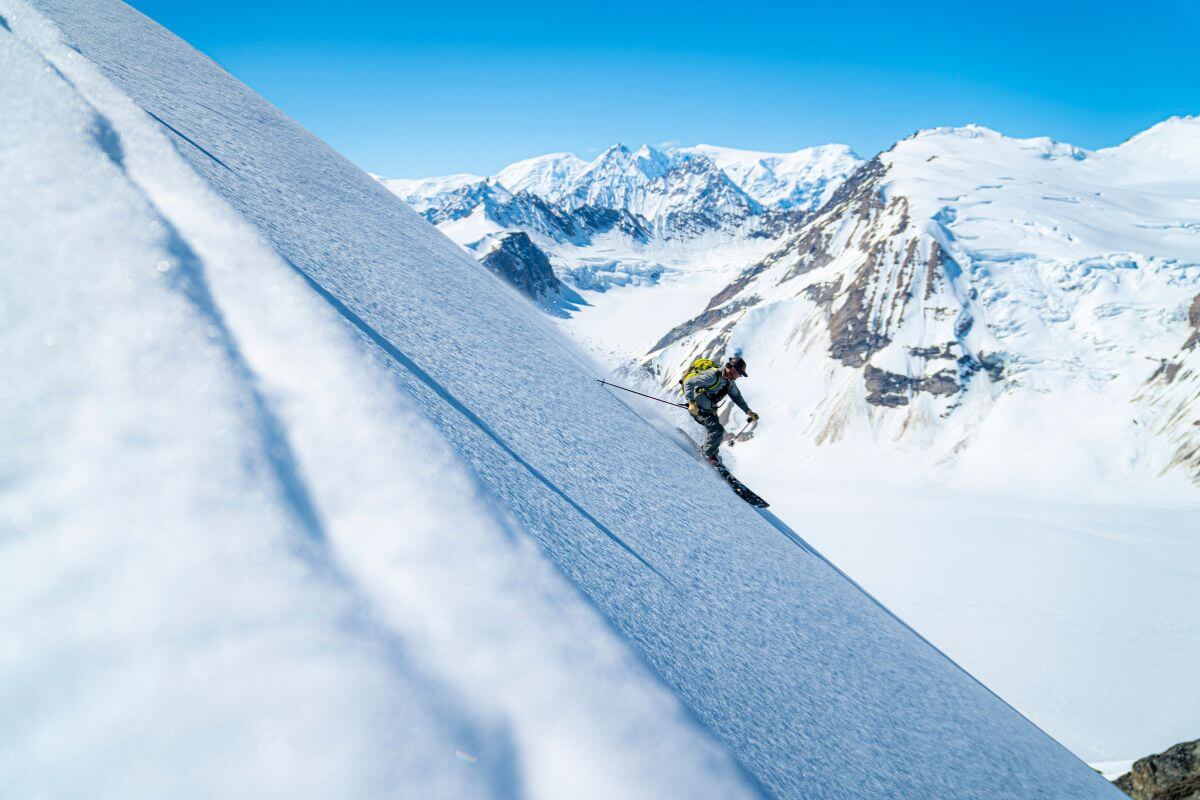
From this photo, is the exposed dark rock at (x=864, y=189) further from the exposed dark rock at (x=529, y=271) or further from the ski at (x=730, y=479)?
the ski at (x=730, y=479)

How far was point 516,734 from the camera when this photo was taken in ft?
4.08

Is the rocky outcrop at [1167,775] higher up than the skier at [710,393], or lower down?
lower down

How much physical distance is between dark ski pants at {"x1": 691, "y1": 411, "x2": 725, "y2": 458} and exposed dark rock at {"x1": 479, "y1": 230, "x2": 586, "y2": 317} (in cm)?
15029

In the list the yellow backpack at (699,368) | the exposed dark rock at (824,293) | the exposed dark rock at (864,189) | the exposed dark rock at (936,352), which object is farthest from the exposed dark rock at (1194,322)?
the yellow backpack at (699,368)

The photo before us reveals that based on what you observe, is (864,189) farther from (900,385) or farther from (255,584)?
(255,584)

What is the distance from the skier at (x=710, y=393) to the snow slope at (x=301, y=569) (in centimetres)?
432

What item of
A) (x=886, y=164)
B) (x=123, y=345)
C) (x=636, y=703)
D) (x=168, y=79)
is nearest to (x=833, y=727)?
(x=636, y=703)

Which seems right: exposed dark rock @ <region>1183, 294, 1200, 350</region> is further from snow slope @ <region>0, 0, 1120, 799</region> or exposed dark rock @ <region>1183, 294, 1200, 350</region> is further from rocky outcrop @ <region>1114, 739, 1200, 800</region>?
snow slope @ <region>0, 0, 1120, 799</region>

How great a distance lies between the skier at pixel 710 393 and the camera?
766 cm

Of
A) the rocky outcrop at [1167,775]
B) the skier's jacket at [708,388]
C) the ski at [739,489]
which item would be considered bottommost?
the rocky outcrop at [1167,775]

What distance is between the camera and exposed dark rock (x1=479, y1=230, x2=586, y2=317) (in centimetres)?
15975

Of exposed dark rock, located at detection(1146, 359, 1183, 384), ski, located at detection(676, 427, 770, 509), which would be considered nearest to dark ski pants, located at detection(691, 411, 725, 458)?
ski, located at detection(676, 427, 770, 509)

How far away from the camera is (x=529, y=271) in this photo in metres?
168

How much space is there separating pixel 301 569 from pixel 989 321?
7220 centimetres
